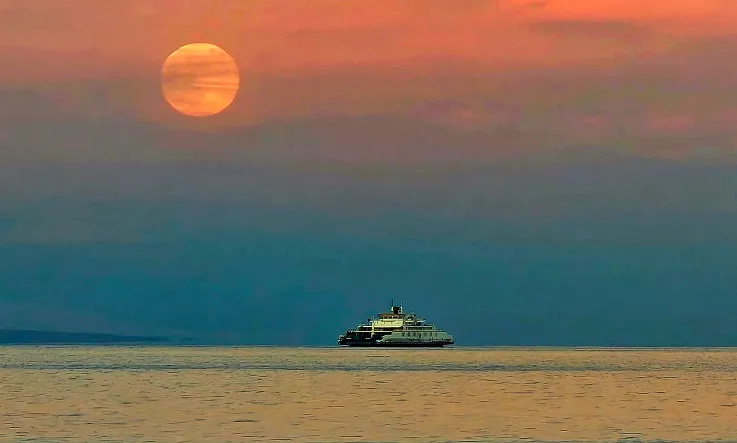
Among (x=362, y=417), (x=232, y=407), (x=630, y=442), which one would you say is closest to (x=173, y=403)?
(x=232, y=407)

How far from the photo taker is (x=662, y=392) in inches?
4547

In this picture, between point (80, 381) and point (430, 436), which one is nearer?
point (430, 436)

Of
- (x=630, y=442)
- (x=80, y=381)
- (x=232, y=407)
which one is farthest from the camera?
(x=80, y=381)

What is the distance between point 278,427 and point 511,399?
32.8 metres

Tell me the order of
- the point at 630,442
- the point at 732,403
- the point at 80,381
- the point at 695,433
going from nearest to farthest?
the point at 630,442, the point at 695,433, the point at 732,403, the point at 80,381

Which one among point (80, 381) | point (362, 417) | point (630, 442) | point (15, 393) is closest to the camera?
point (630, 442)

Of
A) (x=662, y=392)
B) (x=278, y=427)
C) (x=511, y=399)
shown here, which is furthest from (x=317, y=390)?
(x=278, y=427)

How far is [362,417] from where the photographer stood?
81438 millimetres

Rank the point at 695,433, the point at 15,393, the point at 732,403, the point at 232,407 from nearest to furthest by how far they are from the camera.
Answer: the point at 695,433
the point at 232,407
the point at 732,403
the point at 15,393

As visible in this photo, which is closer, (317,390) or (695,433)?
(695,433)

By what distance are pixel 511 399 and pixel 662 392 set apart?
20.9 m

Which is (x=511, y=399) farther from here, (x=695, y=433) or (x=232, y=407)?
(x=695, y=433)

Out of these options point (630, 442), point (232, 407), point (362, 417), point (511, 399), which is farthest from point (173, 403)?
point (630, 442)

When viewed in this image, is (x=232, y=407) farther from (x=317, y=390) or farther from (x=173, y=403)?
(x=317, y=390)
